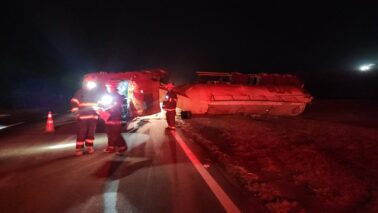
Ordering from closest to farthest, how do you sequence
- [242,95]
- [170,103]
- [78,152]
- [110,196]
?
[110,196] → [78,152] → [170,103] → [242,95]

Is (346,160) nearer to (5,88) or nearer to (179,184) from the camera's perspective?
(179,184)

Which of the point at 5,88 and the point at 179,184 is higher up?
the point at 5,88

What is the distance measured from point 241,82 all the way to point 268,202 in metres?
14.1

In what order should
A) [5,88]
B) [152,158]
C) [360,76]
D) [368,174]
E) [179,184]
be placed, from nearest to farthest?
1. [179,184]
2. [368,174]
3. [152,158]
4. [360,76]
5. [5,88]

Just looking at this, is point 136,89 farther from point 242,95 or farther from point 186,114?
point 242,95

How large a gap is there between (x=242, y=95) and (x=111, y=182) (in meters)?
12.3

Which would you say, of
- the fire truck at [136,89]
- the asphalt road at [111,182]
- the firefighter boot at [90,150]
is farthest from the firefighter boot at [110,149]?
the fire truck at [136,89]

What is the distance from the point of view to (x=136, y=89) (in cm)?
1656

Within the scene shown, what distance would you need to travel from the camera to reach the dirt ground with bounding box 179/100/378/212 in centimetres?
554

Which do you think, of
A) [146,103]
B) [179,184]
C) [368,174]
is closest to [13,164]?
[179,184]

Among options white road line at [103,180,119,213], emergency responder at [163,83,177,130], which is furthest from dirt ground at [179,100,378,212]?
white road line at [103,180,119,213]

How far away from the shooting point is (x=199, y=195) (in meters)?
5.70

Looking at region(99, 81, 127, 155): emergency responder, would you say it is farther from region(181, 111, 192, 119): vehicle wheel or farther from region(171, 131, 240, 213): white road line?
region(181, 111, 192, 119): vehicle wheel

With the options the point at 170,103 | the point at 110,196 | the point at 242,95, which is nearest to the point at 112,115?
the point at 110,196
